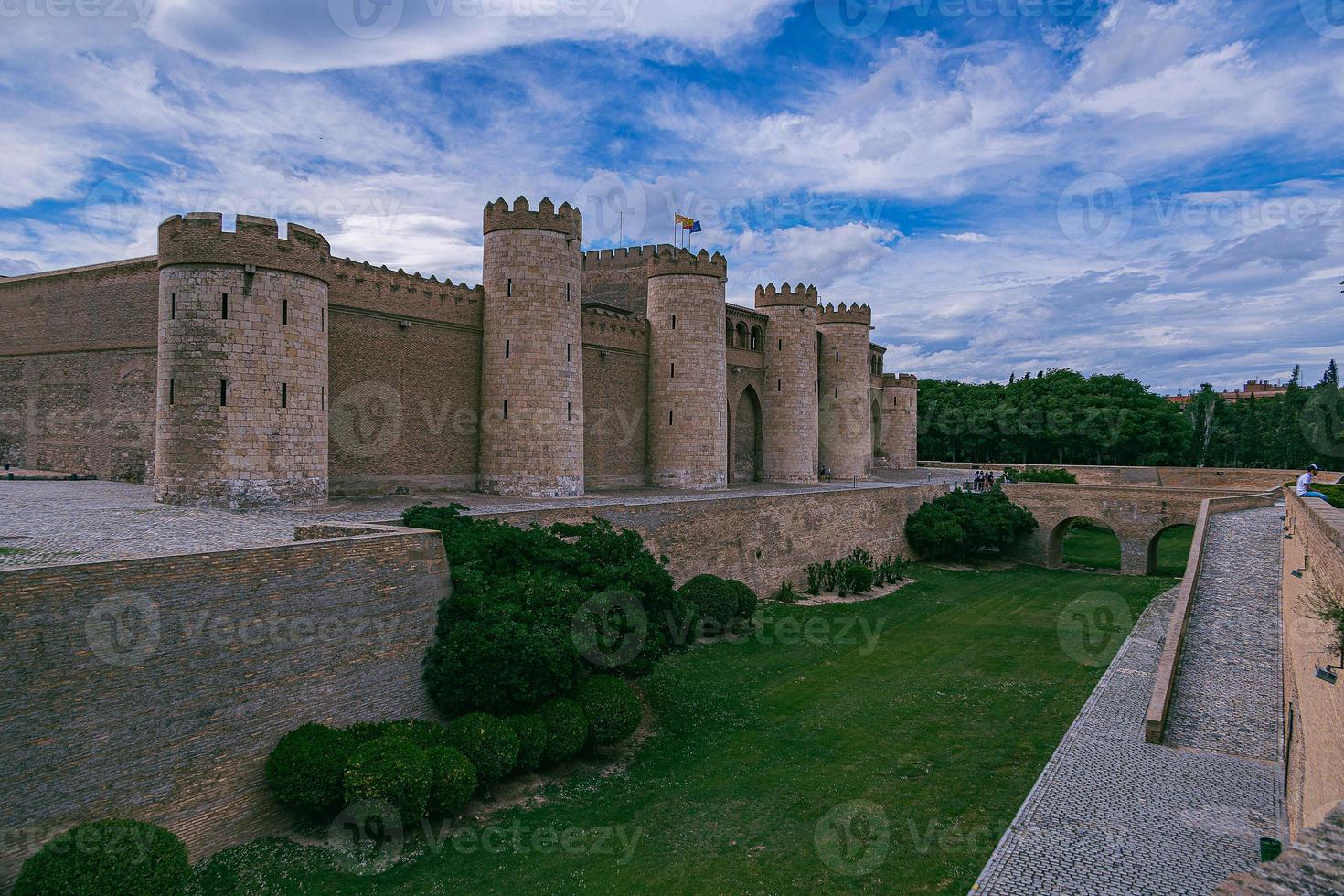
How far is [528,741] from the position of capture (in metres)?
12.7

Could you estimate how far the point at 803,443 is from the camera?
36969 mm

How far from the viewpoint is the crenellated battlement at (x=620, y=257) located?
34.2m

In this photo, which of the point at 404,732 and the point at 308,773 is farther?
the point at 404,732

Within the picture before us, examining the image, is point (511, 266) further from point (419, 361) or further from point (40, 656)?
point (40, 656)

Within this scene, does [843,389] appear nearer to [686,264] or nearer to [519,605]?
[686,264]

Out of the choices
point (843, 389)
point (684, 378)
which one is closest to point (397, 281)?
point (684, 378)

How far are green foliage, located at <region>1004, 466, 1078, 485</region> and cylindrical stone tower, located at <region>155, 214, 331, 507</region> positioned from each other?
3608 cm

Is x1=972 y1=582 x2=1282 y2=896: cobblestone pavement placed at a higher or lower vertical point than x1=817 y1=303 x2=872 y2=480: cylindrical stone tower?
lower

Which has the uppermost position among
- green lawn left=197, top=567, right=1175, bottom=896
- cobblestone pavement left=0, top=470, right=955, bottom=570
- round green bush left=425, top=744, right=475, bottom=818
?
cobblestone pavement left=0, top=470, right=955, bottom=570

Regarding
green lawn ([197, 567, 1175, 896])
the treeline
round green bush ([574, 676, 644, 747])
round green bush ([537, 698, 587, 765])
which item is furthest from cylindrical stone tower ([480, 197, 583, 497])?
the treeline

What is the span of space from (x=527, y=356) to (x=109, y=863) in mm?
16508

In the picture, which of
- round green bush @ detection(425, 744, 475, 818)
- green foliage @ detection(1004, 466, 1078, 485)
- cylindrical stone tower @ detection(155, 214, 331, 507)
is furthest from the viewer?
green foliage @ detection(1004, 466, 1078, 485)

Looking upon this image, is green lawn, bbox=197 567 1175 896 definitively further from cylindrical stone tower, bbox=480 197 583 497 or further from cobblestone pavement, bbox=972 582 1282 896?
cylindrical stone tower, bbox=480 197 583 497

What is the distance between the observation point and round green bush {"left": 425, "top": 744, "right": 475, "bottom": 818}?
11148 millimetres
